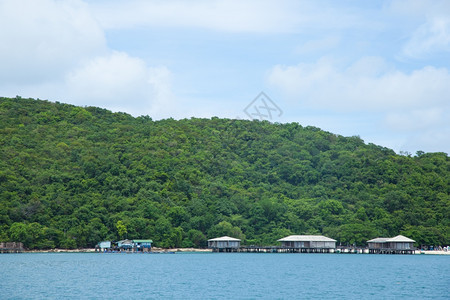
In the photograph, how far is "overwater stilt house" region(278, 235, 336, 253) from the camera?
335 feet

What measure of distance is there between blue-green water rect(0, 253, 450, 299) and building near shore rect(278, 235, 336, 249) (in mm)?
30507

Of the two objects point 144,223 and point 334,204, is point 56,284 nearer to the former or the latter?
point 144,223

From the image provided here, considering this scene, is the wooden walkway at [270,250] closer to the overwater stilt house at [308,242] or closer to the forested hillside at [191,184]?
the overwater stilt house at [308,242]

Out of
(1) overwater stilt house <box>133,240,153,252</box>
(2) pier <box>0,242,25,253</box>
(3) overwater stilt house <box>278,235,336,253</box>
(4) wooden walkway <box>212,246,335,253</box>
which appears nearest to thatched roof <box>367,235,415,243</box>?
(3) overwater stilt house <box>278,235,336,253</box>

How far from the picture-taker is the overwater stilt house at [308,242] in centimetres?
10200

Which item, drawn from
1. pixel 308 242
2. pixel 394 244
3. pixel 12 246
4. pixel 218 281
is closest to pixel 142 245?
pixel 12 246

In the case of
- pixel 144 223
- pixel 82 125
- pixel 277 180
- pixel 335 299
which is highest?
pixel 82 125

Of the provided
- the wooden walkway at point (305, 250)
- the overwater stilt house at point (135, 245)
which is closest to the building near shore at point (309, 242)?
the wooden walkway at point (305, 250)

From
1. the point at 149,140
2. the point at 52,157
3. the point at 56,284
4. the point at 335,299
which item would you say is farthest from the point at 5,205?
the point at 335,299

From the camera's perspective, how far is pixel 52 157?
117812 millimetres

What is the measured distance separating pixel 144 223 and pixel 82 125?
46230 millimetres

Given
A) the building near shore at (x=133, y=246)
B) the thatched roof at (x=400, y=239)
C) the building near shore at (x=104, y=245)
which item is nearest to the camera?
the thatched roof at (x=400, y=239)

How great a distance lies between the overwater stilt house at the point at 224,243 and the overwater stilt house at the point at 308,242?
302 inches

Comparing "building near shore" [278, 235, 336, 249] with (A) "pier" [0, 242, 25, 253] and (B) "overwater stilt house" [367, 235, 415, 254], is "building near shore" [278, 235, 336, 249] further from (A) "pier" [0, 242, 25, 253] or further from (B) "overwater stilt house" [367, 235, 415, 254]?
(A) "pier" [0, 242, 25, 253]
